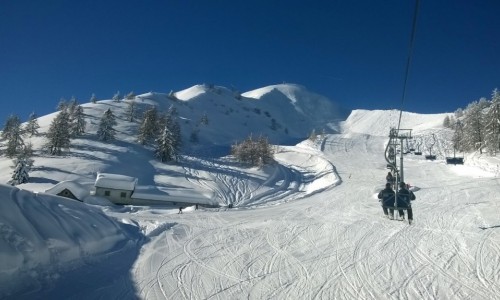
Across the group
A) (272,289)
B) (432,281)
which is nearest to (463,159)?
(432,281)

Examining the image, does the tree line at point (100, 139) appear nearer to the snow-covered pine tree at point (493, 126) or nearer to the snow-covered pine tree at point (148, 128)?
the snow-covered pine tree at point (148, 128)

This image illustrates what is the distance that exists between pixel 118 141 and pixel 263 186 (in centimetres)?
3523

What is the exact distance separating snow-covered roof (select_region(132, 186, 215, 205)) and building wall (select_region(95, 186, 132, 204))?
97 cm

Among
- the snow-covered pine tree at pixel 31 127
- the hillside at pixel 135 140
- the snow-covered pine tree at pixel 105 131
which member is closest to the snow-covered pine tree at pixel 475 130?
the hillside at pixel 135 140

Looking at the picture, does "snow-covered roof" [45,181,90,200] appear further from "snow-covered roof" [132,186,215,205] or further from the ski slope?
the ski slope

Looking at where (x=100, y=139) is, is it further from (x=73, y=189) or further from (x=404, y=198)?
(x=404, y=198)

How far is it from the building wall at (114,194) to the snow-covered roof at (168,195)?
97 centimetres

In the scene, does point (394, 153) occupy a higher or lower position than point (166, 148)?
higher

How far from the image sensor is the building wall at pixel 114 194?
1676 inches

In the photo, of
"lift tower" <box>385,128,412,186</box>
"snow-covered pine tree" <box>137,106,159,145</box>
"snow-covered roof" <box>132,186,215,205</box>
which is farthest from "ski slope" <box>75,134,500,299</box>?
"snow-covered pine tree" <box>137,106,159,145</box>

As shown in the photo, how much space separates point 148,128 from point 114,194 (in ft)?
113

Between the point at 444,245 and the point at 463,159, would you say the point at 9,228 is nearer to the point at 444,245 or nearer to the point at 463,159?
the point at 444,245

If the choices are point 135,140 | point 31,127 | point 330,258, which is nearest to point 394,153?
point 330,258

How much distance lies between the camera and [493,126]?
52.9m
